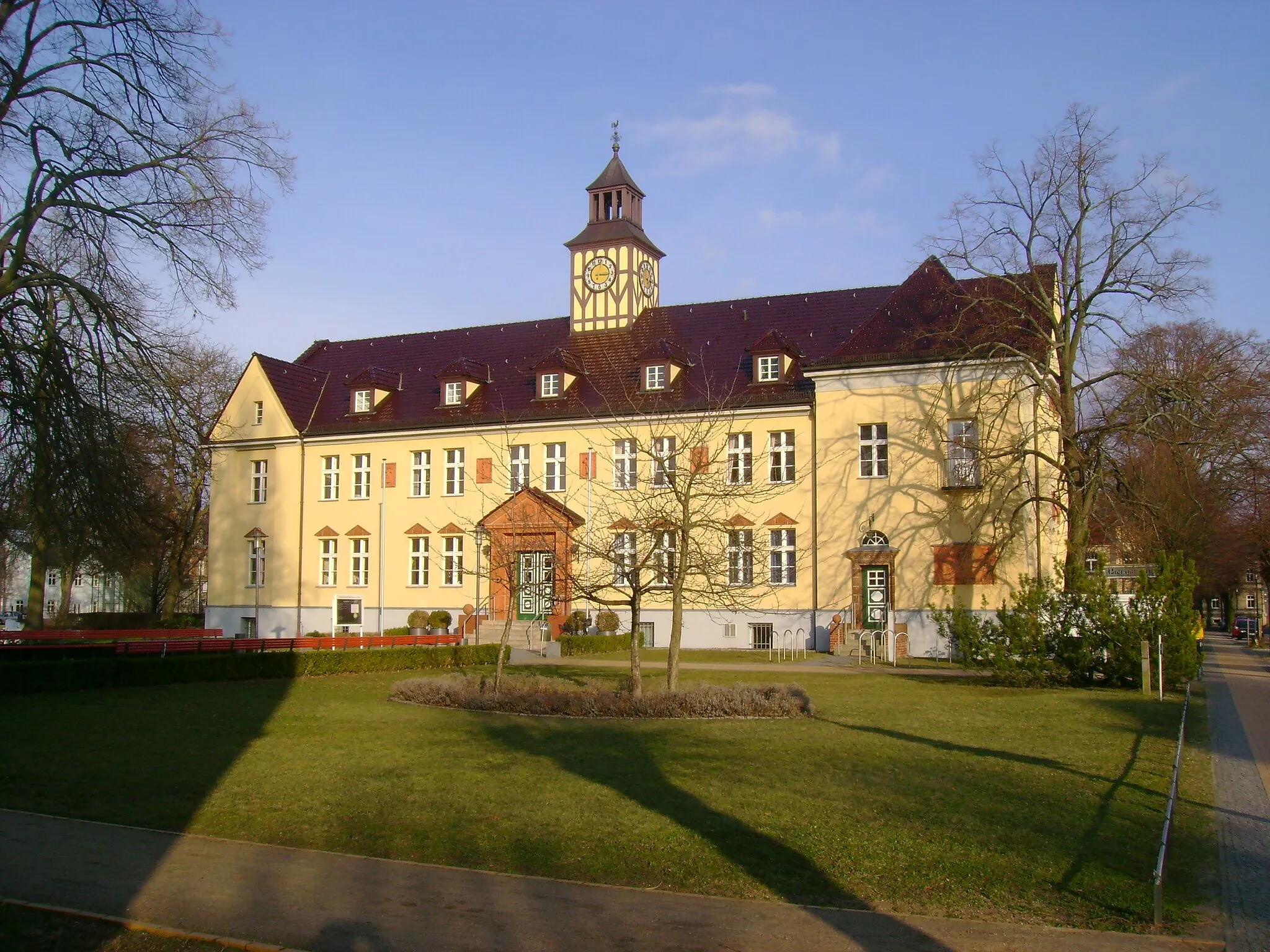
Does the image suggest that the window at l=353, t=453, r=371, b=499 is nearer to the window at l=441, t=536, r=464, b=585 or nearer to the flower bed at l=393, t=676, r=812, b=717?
the window at l=441, t=536, r=464, b=585

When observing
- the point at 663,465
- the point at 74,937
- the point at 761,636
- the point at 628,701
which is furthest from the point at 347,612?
the point at 74,937

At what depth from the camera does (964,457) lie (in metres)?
35.3

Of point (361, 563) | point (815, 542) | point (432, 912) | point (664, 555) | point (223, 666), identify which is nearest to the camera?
point (432, 912)

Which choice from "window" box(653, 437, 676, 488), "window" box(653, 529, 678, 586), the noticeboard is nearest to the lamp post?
the noticeboard

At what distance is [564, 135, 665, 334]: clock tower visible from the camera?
44594 mm

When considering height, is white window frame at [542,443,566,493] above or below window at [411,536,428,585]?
above

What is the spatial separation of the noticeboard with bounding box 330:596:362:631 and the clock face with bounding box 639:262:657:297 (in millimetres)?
17283

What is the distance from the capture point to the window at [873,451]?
36.6m

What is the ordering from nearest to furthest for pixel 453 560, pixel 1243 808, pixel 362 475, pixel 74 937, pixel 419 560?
1. pixel 74 937
2. pixel 1243 808
3. pixel 453 560
4. pixel 419 560
5. pixel 362 475

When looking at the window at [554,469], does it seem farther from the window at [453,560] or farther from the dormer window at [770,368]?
the dormer window at [770,368]

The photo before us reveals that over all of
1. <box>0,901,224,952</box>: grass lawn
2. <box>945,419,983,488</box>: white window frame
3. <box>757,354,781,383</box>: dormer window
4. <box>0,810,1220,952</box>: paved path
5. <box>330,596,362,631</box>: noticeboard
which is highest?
<box>757,354,781,383</box>: dormer window

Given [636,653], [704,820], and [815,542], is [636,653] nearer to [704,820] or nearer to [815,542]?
[704,820]

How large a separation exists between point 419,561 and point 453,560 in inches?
64.3

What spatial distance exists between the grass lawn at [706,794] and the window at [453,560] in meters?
23.0
